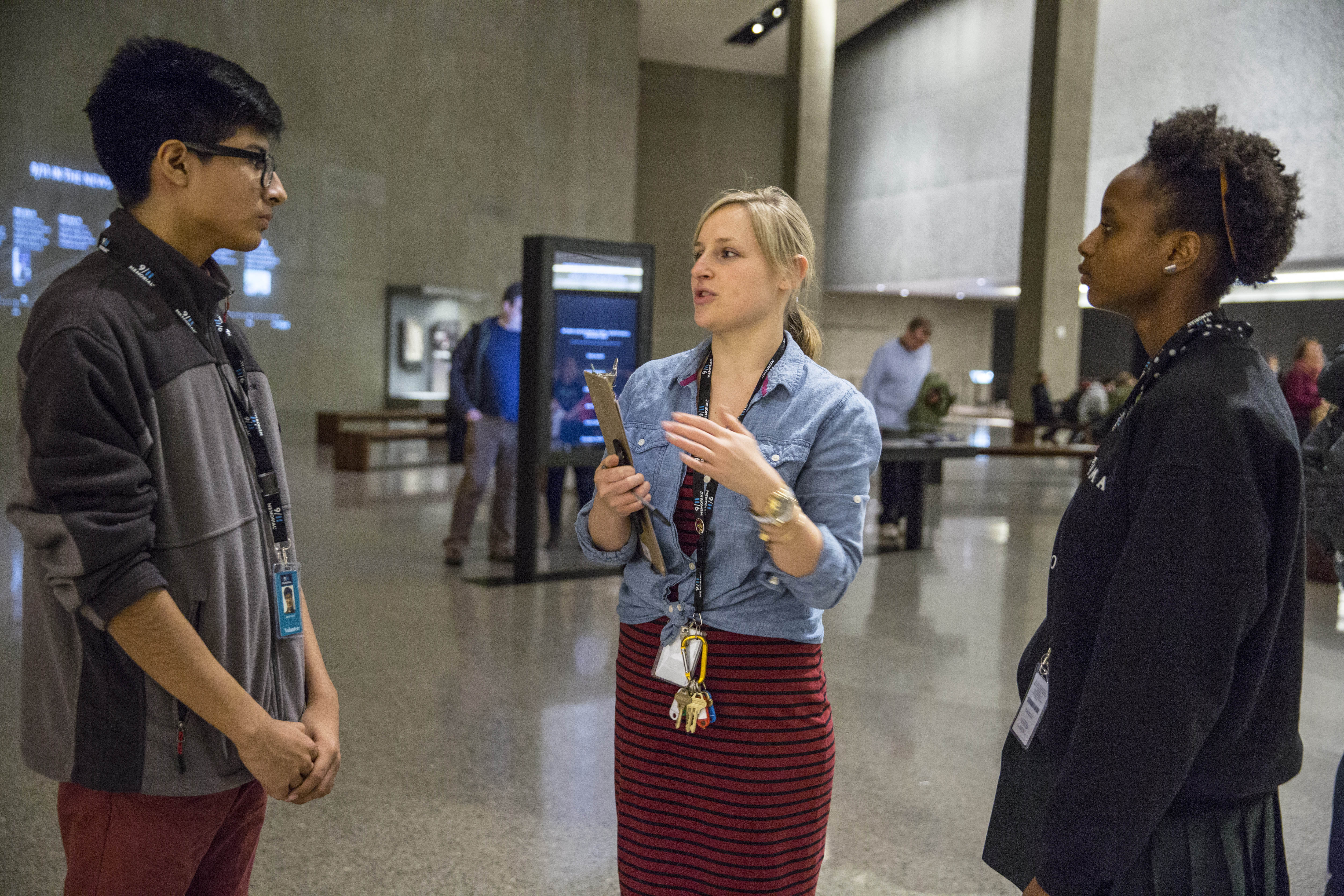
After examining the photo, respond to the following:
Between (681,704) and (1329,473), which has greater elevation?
(1329,473)

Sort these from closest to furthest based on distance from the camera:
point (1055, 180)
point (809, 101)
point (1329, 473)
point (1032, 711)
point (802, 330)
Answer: point (1032, 711), point (802, 330), point (1329, 473), point (1055, 180), point (809, 101)

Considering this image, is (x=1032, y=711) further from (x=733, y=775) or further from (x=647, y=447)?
(x=647, y=447)

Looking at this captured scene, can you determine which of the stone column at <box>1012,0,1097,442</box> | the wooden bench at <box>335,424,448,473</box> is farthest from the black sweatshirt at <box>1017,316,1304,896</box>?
the stone column at <box>1012,0,1097,442</box>

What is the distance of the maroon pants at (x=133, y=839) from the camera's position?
1.44m

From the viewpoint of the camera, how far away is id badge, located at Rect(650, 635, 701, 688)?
1.68 meters

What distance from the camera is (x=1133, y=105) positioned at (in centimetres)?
1900

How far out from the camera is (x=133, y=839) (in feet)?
4.76

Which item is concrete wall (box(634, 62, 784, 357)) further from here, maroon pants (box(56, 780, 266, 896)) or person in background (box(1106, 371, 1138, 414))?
maroon pants (box(56, 780, 266, 896))

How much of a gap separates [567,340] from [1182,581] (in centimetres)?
537

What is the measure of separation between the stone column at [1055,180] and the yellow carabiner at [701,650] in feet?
53.3

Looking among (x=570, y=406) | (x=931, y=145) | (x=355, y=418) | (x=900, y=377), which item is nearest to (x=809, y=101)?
(x=931, y=145)

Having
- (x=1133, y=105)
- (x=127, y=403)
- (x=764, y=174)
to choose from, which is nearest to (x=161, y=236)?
(x=127, y=403)

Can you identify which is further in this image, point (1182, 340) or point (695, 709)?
point (695, 709)

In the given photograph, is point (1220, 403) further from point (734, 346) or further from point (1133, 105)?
point (1133, 105)
